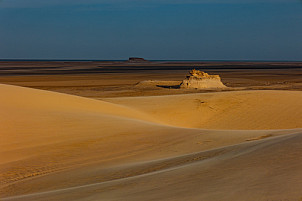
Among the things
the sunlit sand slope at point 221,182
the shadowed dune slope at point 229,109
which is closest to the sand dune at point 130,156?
the sunlit sand slope at point 221,182

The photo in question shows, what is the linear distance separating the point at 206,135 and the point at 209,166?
3573 mm

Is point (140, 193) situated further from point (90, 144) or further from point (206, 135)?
point (206, 135)

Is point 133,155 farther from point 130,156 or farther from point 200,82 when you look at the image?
point 200,82

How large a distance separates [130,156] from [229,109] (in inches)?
363

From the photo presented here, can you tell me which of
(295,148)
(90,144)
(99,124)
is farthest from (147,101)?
(295,148)

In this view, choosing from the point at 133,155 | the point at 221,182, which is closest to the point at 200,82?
the point at 133,155

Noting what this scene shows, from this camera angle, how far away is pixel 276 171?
4082 millimetres

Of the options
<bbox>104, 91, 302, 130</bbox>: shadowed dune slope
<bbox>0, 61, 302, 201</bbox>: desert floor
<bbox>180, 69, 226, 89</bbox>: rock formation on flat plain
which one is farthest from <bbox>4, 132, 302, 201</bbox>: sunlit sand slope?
<bbox>180, 69, 226, 89</bbox>: rock formation on flat plain

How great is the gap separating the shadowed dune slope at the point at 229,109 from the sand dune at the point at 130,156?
0.12m

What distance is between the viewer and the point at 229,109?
50.8 feet

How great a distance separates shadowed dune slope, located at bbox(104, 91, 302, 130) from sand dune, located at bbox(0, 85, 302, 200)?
0.12 meters

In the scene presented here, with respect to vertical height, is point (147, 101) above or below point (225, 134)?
above

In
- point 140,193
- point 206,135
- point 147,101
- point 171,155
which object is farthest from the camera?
point 147,101

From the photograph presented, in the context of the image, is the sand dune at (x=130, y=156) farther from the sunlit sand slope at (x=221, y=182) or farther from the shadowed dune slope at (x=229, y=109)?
the shadowed dune slope at (x=229, y=109)
